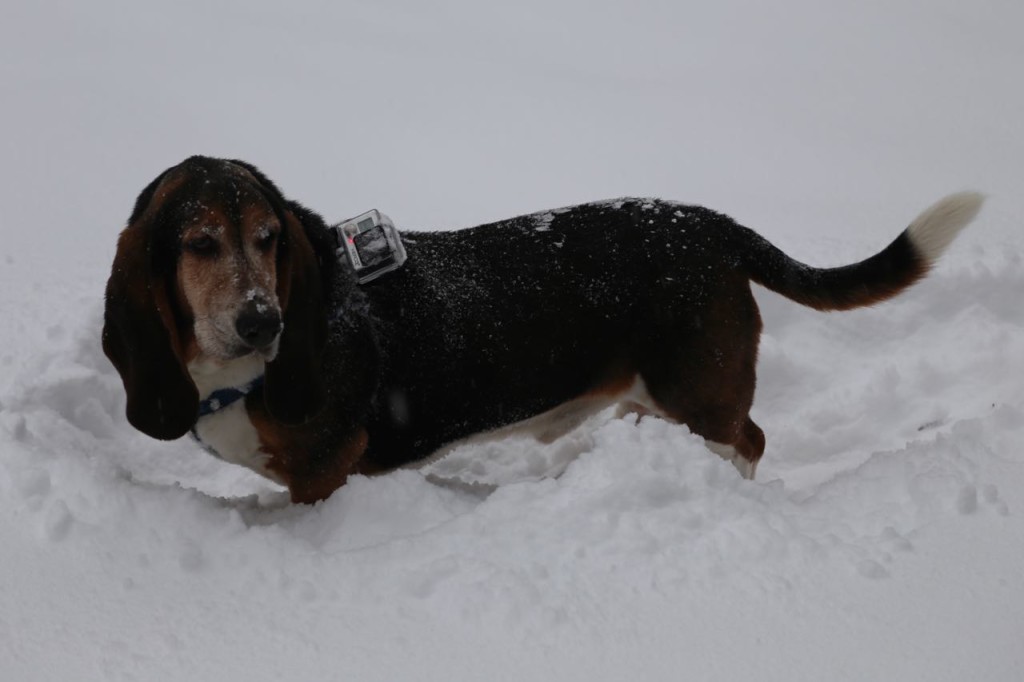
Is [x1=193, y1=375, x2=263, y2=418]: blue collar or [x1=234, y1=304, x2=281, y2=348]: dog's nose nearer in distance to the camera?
[x1=234, y1=304, x2=281, y2=348]: dog's nose

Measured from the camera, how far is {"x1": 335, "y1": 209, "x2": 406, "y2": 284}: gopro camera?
3.32m

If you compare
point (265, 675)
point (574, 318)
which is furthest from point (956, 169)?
point (265, 675)

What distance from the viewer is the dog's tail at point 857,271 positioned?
11.8ft

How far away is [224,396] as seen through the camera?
10.2 feet

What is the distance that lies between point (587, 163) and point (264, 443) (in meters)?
4.44

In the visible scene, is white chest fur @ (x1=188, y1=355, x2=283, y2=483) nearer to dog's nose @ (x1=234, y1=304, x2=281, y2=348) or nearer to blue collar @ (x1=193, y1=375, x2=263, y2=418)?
blue collar @ (x1=193, y1=375, x2=263, y2=418)

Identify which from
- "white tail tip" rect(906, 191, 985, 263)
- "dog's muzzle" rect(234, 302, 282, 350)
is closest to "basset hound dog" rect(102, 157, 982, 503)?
"white tail tip" rect(906, 191, 985, 263)

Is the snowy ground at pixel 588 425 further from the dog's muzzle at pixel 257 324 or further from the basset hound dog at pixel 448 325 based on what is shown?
the dog's muzzle at pixel 257 324

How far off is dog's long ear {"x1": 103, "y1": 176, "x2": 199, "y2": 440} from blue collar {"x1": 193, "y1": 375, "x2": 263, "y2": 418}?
0.16 metres

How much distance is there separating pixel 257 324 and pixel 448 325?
92 centimetres

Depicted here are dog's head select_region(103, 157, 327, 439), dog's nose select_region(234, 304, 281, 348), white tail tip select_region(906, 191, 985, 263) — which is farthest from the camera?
white tail tip select_region(906, 191, 985, 263)

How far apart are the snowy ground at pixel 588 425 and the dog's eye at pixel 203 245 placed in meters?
0.69

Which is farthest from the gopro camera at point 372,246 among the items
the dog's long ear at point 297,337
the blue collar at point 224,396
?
the blue collar at point 224,396

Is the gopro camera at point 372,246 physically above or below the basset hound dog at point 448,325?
above
